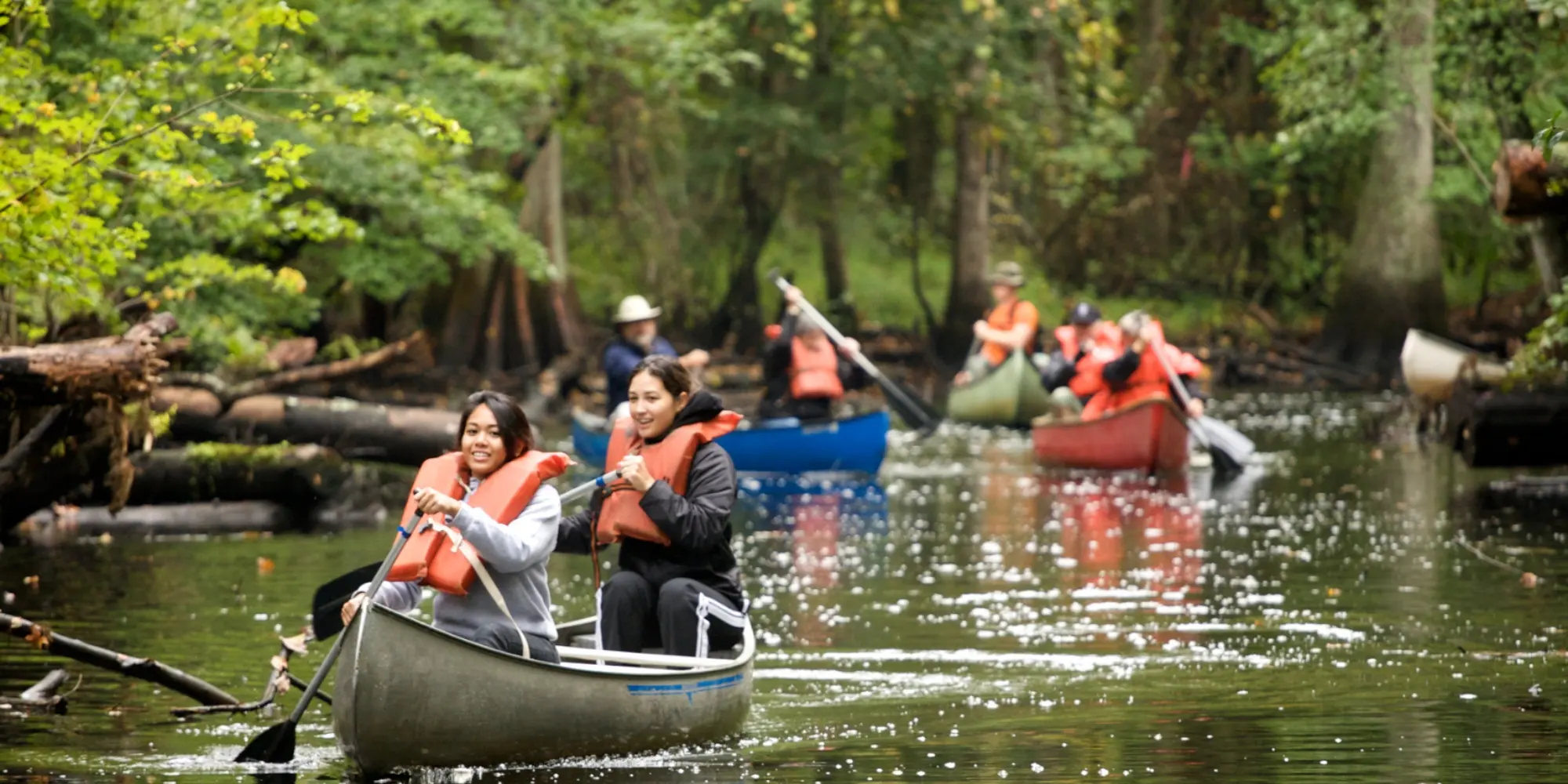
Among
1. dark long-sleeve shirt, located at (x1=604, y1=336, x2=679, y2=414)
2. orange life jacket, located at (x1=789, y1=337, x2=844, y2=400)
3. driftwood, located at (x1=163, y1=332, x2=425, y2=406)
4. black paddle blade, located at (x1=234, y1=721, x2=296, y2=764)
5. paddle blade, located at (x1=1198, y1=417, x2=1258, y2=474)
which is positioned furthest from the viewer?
orange life jacket, located at (x1=789, y1=337, x2=844, y2=400)

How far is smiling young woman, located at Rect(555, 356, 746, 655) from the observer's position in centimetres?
828

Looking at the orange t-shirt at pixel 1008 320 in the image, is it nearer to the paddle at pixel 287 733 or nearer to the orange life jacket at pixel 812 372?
the orange life jacket at pixel 812 372

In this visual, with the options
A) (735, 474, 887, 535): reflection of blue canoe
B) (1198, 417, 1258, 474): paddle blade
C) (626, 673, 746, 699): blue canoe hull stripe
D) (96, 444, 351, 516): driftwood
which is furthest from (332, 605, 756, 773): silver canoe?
(1198, 417, 1258, 474): paddle blade

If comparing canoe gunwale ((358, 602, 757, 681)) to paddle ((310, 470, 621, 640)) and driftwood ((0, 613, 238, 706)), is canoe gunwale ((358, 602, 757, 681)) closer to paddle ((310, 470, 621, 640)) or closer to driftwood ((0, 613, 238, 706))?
paddle ((310, 470, 621, 640))

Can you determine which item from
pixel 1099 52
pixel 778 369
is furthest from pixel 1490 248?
pixel 778 369

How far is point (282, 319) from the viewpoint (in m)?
21.4

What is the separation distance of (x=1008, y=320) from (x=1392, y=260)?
9.30 meters

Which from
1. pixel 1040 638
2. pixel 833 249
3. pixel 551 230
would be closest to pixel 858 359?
pixel 1040 638

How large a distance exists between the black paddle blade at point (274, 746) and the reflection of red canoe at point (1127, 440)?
518 inches

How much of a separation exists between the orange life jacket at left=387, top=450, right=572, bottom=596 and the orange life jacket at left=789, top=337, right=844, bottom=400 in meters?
12.7

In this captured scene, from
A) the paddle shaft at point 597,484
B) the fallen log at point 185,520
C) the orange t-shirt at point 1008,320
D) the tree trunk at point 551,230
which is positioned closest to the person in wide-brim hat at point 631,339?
the fallen log at point 185,520

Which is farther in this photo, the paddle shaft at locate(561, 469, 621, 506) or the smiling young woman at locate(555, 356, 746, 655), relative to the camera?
the smiling young woman at locate(555, 356, 746, 655)

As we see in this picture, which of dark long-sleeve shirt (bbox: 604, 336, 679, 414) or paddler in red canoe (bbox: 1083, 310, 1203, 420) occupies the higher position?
dark long-sleeve shirt (bbox: 604, 336, 679, 414)

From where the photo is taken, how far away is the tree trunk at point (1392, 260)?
32.0 meters
